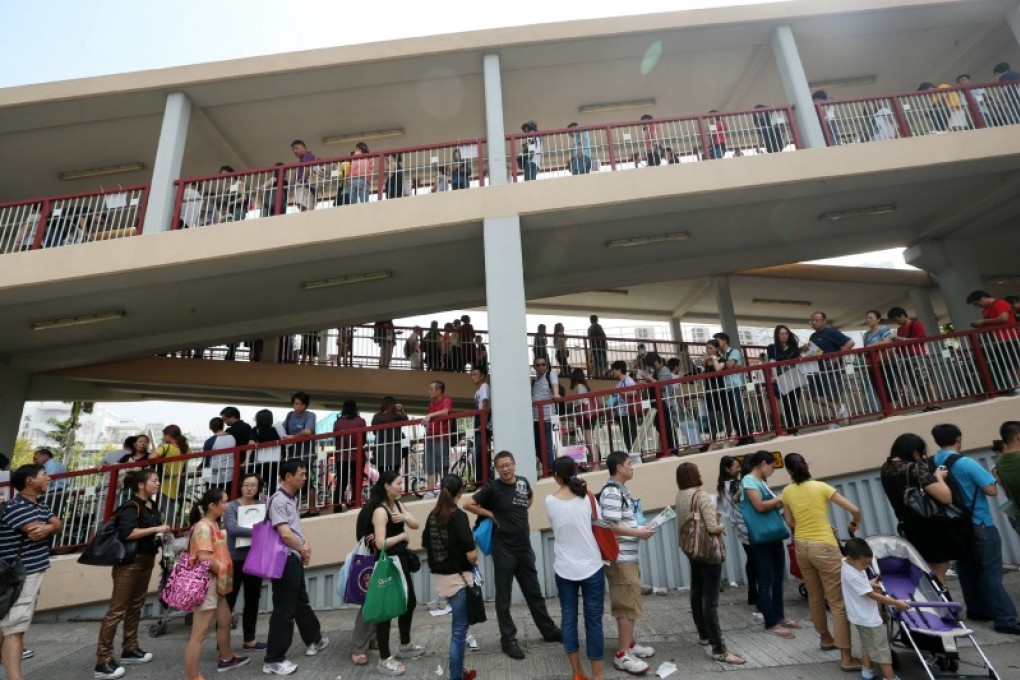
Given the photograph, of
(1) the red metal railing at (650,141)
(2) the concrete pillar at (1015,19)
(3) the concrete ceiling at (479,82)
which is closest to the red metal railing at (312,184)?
(1) the red metal railing at (650,141)

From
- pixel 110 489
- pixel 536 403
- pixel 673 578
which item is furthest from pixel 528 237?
pixel 110 489

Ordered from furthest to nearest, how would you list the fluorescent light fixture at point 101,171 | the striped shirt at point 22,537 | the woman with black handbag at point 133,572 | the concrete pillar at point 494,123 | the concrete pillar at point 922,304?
the concrete pillar at point 922,304 → the fluorescent light fixture at point 101,171 → the concrete pillar at point 494,123 → the woman with black handbag at point 133,572 → the striped shirt at point 22,537

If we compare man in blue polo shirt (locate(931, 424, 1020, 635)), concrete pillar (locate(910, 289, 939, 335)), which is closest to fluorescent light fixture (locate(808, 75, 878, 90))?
concrete pillar (locate(910, 289, 939, 335))

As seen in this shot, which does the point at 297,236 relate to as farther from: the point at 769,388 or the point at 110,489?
the point at 769,388

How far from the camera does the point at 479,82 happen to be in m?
9.99

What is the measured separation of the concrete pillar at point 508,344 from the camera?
6.65 meters

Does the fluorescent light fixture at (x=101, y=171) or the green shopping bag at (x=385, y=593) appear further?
the fluorescent light fixture at (x=101, y=171)

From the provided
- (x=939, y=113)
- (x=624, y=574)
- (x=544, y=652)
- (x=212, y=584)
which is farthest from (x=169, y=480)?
(x=939, y=113)

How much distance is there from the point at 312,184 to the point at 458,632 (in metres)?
7.03

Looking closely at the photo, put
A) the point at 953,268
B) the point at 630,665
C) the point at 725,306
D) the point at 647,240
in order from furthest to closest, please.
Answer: the point at 725,306, the point at 953,268, the point at 647,240, the point at 630,665

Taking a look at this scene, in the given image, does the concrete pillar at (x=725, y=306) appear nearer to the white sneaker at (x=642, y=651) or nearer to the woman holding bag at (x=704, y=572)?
the woman holding bag at (x=704, y=572)

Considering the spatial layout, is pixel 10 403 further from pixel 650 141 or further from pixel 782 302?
pixel 782 302

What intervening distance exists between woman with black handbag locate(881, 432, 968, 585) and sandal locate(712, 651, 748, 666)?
1.67 metres

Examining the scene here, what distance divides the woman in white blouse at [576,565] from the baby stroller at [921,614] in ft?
6.44
